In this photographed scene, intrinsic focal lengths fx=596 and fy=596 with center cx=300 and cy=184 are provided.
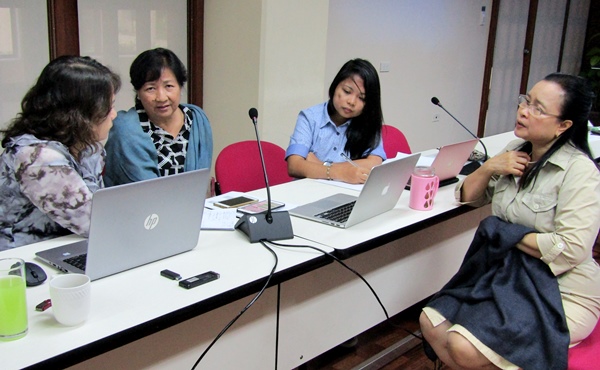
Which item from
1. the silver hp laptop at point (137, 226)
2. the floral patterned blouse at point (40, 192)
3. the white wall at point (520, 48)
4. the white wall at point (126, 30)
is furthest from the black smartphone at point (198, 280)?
the white wall at point (520, 48)

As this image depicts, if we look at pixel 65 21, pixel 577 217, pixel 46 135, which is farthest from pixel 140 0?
pixel 577 217

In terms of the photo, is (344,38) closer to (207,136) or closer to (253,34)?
(253,34)

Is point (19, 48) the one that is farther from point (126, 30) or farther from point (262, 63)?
point (262, 63)

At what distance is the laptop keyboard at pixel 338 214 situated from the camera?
1.94m

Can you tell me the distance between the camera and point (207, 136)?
2.43 meters

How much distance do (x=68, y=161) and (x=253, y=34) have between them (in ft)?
7.01

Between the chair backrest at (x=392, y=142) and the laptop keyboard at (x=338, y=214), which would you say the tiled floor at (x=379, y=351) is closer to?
the laptop keyboard at (x=338, y=214)

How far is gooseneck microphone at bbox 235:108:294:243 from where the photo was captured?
171 centimetres

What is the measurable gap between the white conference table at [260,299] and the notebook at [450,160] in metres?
0.07

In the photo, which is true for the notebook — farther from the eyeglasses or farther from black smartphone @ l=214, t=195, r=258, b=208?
black smartphone @ l=214, t=195, r=258, b=208

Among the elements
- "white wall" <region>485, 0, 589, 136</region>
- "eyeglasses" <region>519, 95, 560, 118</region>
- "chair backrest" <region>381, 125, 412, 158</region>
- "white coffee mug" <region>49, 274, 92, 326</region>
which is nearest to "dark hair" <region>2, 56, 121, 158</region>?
"white coffee mug" <region>49, 274, 92, 326</region>

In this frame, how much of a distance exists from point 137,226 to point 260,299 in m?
0.40

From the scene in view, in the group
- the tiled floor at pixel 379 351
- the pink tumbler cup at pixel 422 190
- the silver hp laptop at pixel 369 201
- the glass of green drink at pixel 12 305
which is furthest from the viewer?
the tiled floor at pixel 379 351

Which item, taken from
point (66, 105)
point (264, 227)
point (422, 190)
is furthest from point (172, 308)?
point (422, 190)
